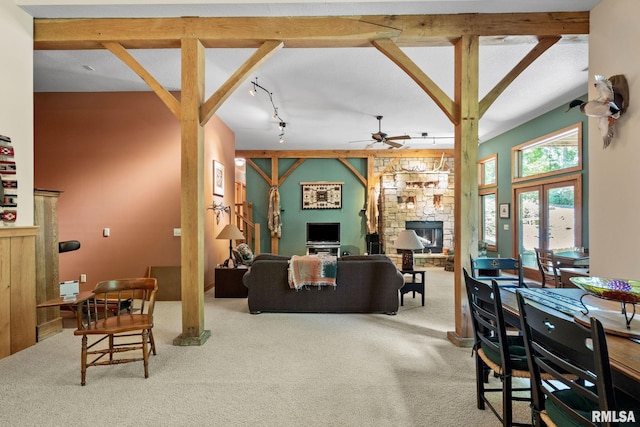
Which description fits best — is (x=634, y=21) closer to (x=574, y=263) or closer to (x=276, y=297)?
(x=574, y=263)

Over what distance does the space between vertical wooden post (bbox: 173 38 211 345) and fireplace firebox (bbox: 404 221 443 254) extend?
6.99 meters

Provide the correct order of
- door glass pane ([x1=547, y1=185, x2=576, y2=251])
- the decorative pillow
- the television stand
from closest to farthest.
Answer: the decorative pillow
door glass pane ([x1=547, y1=185, x2=576, y2=251])
the television stand

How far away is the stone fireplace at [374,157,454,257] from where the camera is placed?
914 centimetres

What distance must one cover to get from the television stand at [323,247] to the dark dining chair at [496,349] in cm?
705

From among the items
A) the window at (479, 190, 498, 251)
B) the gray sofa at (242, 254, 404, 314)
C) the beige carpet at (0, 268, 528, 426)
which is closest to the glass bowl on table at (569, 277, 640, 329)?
the beige carpet at (0, 268, 528, 426)

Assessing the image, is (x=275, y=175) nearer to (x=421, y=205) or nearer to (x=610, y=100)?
(x=421, y=205)

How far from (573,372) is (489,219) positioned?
327 inches

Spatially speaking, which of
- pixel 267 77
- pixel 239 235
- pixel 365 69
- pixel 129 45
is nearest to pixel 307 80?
pixel 267 77

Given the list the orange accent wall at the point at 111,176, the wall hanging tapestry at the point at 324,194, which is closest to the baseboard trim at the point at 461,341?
the orange accent wall at the point at 111,176

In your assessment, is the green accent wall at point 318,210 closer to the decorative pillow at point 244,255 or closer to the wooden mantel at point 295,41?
the decorative pillow at point 244,255

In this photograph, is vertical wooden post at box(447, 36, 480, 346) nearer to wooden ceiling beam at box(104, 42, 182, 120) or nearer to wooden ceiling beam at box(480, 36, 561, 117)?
wooden ceiling beam at box(480, 36, 561, 117)

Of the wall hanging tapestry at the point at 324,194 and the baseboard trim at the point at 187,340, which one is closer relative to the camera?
the baseboard trim at the point at 187,340

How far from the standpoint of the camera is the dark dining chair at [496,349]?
1.73 metres

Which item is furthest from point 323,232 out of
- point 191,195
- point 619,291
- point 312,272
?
point 619,291
